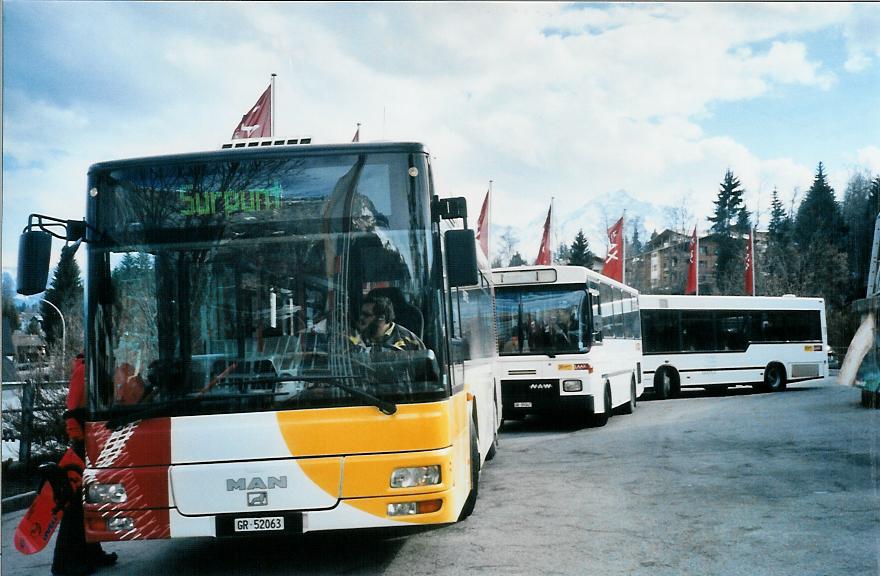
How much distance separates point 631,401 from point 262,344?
1599 cm

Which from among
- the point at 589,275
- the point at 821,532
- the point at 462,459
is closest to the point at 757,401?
the point at 589,275

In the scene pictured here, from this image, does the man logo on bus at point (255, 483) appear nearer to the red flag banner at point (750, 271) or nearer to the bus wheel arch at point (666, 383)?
the bus wheel arch at point (666, 383)

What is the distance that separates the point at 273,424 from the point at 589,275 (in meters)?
11.0

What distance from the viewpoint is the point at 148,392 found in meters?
5.63

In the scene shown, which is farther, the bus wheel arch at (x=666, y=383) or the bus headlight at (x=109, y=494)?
the bus wheel arch at (x=666, y=383)

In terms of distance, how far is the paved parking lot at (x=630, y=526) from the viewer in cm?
623

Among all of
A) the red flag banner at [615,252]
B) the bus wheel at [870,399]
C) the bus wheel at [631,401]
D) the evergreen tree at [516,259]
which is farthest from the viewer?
the evergreen tree at [516,259]

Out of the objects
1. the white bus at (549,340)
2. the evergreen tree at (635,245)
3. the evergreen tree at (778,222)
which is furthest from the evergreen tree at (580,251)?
the white bus at (549,340)

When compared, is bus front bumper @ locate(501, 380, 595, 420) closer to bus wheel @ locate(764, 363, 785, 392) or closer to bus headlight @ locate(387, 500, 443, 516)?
bus headlight @ locate(387, 500, 443, 516)

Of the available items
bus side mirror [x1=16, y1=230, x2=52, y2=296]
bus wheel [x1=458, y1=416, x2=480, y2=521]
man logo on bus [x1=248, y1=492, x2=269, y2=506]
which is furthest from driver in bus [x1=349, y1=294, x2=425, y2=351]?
bus wheel [x1=458, y1=416, x2=480, y2=521]

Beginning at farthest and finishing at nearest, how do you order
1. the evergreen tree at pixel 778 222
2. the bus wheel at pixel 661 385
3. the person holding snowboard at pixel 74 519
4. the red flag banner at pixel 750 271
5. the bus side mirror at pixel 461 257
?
the evergreen tree at pixel 778 222
the red flag banner at pixel 750 271
the bus wheel at pixel 661 385
the person holding snowboard at pixel 74 519
the bus side mirror at pixel 461 257

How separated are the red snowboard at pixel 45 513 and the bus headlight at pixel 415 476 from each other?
264 cm

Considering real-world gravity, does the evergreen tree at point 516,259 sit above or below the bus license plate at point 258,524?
above

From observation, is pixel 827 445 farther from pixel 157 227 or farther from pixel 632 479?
pixel 157 227
